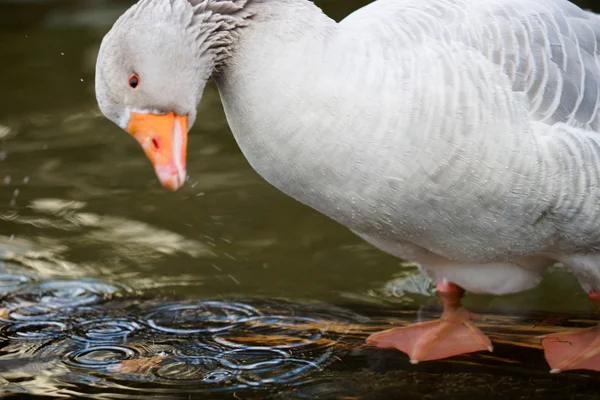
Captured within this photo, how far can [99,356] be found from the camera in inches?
168

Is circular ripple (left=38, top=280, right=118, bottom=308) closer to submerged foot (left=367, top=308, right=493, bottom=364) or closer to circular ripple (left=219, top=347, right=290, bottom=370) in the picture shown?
circular ripple (left=219, top=347, right=290, bottom=370)

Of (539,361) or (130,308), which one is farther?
(130,308)

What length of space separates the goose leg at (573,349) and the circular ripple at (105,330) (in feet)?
6.12

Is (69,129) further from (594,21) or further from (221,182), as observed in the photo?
(594,21)

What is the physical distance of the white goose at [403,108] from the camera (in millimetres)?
3396

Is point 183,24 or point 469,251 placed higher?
point 183,24

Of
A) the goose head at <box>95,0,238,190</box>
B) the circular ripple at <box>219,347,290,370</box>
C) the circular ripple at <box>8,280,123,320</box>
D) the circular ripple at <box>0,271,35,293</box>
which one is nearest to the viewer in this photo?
the goose head at <box>95,0,238,190</box>

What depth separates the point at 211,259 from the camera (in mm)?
5699

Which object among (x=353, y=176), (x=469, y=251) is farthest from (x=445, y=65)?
(x=469, y=251)

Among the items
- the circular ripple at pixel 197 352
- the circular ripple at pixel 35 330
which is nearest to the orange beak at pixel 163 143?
the circular ripple at pixel 197 352

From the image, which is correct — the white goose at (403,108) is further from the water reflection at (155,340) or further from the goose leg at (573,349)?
the water reflection at (155,340)

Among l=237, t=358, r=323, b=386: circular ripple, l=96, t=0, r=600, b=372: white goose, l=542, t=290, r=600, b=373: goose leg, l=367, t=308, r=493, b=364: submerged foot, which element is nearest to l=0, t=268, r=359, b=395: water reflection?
l=237, t=358, r=323, b=386: circular ripple

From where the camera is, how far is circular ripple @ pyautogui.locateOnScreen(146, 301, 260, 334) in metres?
4.62

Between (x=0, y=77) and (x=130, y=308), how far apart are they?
428 centimetres
